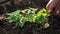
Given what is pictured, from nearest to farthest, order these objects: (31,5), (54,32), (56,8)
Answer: (54,32)
(56,8)
(31,5)

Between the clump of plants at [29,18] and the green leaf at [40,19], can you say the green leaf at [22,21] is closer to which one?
the clump of plants at [29,18]

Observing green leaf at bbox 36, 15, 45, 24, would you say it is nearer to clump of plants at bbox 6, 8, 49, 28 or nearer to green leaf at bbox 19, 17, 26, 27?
clump of plants at bbox 6, 8, 49, 28

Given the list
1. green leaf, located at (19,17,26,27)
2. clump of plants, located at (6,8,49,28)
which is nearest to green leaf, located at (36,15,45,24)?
clump of plants, located at (6,8,49,28)

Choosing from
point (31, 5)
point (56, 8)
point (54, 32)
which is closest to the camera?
point (54, 32)

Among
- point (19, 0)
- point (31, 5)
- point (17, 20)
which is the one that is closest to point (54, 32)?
point (17, 20)

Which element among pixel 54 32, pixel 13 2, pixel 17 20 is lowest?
pixel 54 32

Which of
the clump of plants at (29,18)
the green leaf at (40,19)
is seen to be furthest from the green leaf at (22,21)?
the green leaf at (40,19)

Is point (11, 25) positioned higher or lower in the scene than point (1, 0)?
lower

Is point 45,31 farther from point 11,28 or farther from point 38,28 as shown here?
point 11,28

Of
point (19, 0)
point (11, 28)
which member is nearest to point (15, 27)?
A: point (11, 28)

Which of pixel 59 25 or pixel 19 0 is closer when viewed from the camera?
pixel 59 25
